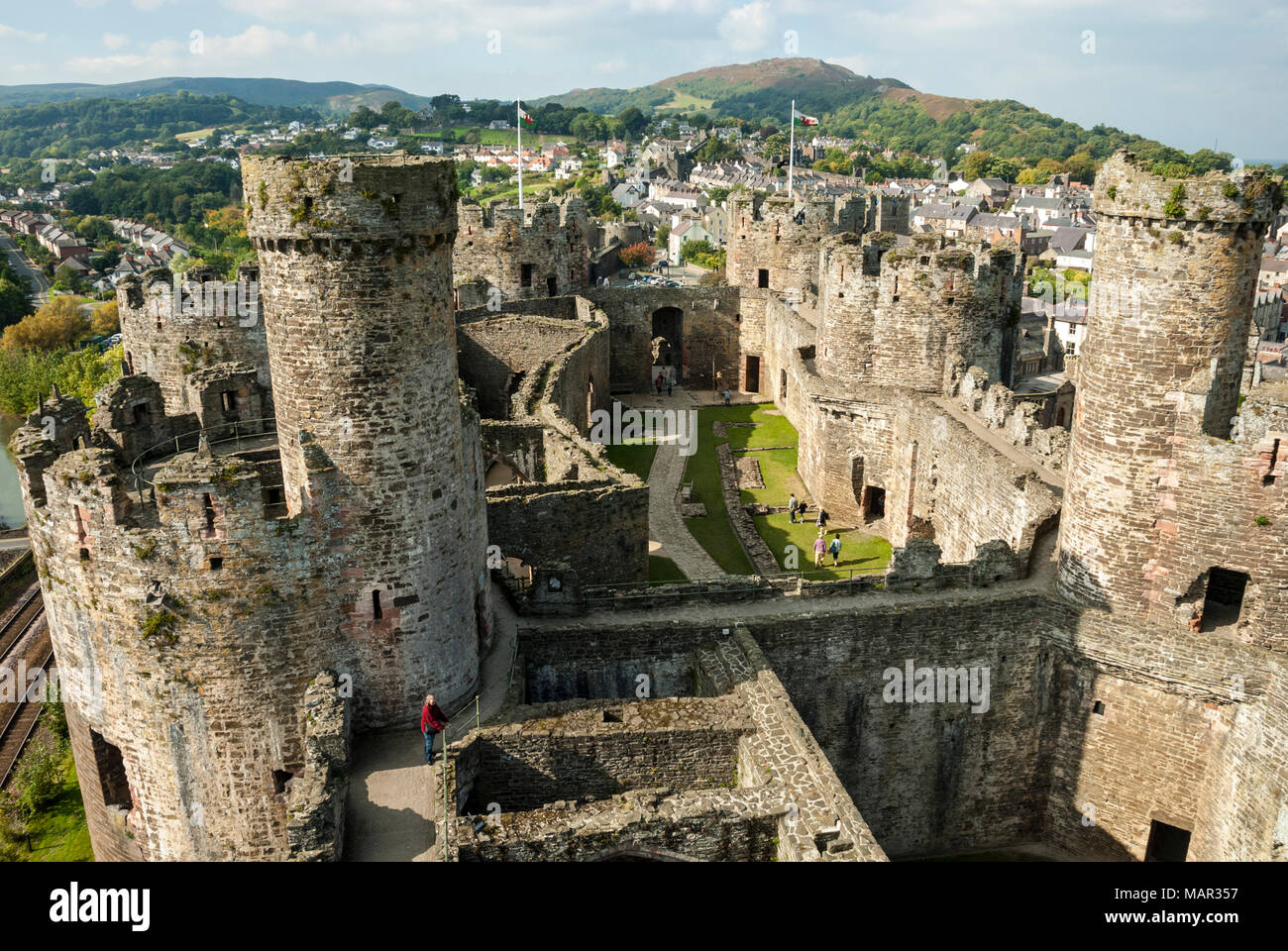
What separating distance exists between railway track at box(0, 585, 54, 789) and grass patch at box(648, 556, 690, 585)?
53.3 ft

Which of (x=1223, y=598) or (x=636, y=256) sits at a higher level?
(x=636, y=256)

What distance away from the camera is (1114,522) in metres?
19.3

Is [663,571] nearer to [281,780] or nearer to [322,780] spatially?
[281,780]

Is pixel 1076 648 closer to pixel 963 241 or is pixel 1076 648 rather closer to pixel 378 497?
pixel 378 497

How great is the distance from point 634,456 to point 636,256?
2471 inches

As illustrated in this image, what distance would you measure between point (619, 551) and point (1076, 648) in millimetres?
9915

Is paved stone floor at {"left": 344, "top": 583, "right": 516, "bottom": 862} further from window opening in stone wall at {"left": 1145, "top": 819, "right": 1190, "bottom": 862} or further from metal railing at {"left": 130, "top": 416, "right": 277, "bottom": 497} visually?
window opening in stone wall at {"left": 1145, "top": 819, "right": 1190, "bottom": 862}

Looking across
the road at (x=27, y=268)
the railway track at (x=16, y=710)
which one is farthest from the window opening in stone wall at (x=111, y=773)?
the road at (x=27, y=268)

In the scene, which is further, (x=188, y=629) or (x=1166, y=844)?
(x=1166, y=844)

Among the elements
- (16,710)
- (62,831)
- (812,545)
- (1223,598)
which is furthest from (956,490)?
(16,710)

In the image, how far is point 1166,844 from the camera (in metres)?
20.5

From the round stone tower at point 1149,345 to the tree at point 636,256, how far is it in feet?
243

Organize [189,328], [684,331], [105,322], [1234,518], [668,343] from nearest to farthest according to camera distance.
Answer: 1. [1234,518]
2. [189,328]
3. [684,331]
4. [668,343]
5. [105,322]
